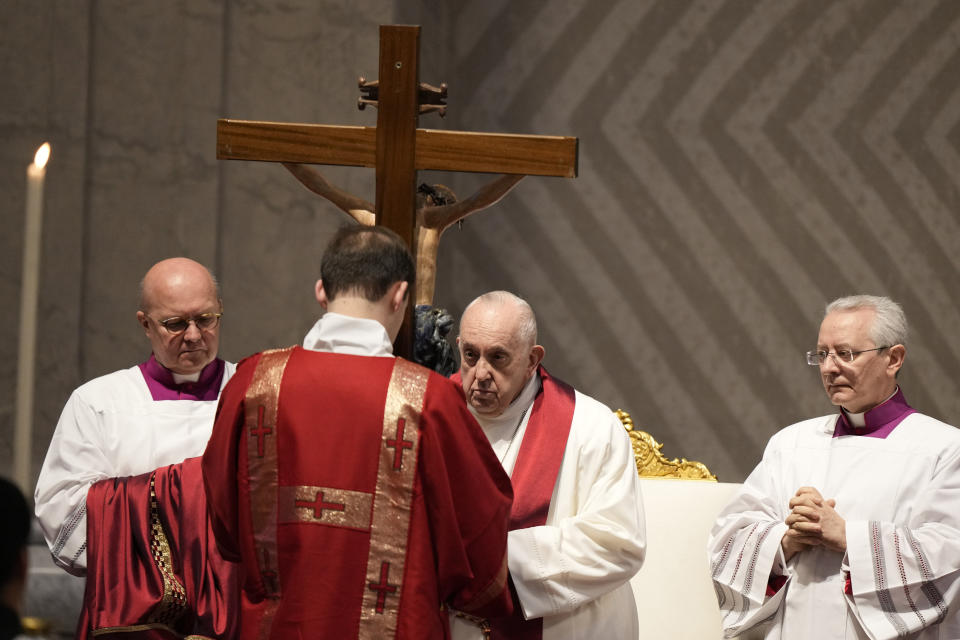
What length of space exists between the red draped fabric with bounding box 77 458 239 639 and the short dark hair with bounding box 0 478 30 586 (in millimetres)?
2037

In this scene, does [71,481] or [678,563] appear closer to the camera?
[71,481]

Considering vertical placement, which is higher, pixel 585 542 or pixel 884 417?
pixel 884 417

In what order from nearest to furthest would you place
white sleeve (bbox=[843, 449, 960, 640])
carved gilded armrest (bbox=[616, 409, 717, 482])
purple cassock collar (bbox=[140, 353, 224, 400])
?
white sleeve (bbox=[843, 449, 960, 640]), purple cassock collar (bbox=[140, 353, 224, 400]), carved gilded armrest (bbox=[616, 409, 717, 482])

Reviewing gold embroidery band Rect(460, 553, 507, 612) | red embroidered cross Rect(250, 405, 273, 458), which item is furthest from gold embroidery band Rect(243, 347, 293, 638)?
gold embroidery band Rect(460, 553, 507, 612)

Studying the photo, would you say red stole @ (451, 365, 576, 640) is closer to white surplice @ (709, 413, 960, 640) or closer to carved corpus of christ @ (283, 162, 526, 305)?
carved corpus of christ @ (283, 162, 526, 305)

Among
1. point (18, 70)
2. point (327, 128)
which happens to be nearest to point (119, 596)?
point (327, 128)

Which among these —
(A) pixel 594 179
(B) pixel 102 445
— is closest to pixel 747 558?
(B) pixel 102 445

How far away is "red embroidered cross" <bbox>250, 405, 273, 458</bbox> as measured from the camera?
3033 mm

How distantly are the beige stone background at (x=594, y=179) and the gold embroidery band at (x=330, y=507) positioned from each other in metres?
3.22

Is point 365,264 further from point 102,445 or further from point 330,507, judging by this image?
point 102,445

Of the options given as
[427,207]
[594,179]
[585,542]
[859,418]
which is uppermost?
[594,179]

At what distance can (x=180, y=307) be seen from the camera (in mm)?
4051

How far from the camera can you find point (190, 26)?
6.23 m

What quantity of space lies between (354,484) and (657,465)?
2.36m
